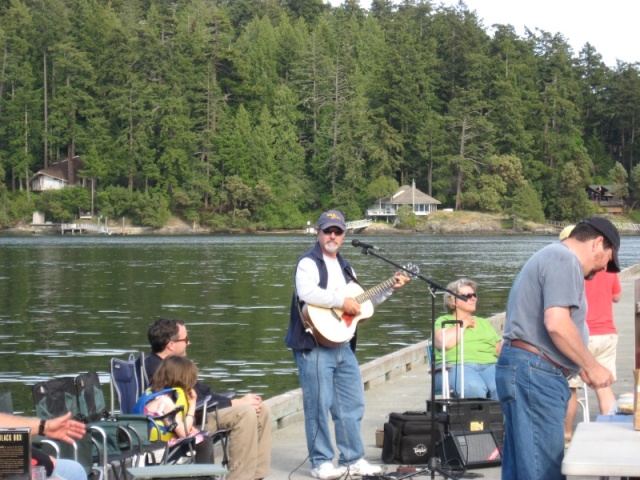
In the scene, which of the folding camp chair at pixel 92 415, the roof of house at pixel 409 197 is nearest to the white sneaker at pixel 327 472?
the folding camp chair at pixel 92 415

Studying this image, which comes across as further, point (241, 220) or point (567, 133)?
point (567, 133)

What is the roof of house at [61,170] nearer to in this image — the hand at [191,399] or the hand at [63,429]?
the hand at [191,399]

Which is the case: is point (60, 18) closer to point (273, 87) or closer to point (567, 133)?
point (273, 87)

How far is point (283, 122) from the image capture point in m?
122

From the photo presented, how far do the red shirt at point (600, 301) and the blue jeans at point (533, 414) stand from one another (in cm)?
296

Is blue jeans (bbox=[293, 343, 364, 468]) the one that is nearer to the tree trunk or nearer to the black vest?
the black vest

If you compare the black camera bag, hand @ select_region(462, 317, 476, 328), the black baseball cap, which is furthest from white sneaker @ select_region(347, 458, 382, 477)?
the black baseball cap

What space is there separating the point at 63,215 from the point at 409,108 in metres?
35.6

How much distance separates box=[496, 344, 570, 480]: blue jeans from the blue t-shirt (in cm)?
8

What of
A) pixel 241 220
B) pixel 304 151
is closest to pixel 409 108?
pixel 304 151

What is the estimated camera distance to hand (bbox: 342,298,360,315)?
7539mm

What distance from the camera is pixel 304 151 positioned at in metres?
122

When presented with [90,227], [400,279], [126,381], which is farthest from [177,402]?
[90,227]

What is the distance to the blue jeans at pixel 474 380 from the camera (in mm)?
8820
